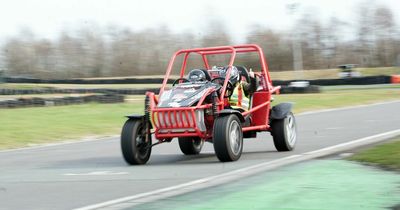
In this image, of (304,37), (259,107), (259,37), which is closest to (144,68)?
(259,37)

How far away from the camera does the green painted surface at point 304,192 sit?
6.23 meters

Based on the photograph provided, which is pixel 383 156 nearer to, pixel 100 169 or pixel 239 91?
pixel 239 91

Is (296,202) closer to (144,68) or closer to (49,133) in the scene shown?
(49,133)

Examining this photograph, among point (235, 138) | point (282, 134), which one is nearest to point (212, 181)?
point (235, 138)

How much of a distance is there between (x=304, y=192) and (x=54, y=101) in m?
25.9

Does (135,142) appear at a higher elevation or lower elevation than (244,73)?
lower

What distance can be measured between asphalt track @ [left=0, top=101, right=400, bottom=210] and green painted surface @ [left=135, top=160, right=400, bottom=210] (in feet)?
3.38

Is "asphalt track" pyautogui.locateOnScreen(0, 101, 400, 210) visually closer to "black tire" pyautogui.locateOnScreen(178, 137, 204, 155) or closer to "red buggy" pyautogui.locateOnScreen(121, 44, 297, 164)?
"black tire" pyautogui.locateOnScreen(178, 137, 204, 155)

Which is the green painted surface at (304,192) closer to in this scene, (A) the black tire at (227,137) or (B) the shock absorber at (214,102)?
(A) the black tire at (227,137)

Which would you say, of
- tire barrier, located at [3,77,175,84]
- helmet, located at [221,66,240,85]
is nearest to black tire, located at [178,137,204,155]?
helmet, located at [221,66,240,85]

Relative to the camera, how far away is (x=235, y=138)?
997 centimetres

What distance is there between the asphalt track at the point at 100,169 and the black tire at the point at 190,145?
0.53 ft

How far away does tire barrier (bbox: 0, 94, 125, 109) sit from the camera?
2963 cm

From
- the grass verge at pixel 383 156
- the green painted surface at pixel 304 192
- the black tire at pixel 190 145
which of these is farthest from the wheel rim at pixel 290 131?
the green painted surface at pixel 304 192
